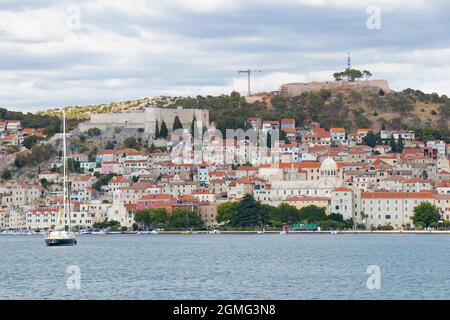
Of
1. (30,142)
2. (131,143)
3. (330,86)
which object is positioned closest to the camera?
(131,143)

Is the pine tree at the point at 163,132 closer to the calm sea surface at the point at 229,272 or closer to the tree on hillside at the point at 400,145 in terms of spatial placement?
the tree on hillside at the point at 400,145

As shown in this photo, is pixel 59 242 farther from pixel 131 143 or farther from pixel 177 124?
pixel 177 124

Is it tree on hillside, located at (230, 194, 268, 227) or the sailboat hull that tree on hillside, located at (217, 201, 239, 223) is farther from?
the sailboat hull

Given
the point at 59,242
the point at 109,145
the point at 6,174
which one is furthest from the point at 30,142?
the point at 59,242

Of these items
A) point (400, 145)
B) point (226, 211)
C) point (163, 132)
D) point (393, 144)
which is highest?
point (163, 132)

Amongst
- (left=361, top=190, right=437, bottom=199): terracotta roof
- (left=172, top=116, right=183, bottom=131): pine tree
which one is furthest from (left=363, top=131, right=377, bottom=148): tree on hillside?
(left=361, top=190, right=437, bottom=199): terracotta roof

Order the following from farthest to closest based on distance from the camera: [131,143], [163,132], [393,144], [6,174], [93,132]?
[93,132] < [163,132] < [131,143] < [393,144] < [6,174]

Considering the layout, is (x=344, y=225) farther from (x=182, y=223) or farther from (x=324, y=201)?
(x=182, y=223)
